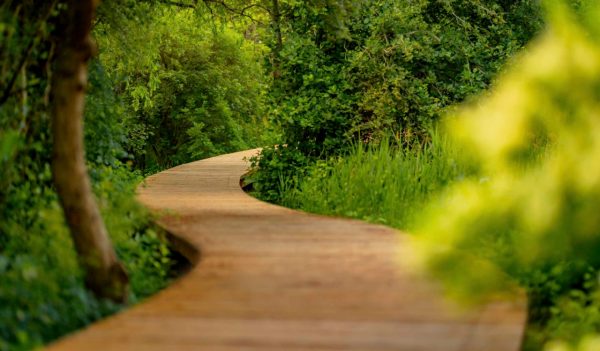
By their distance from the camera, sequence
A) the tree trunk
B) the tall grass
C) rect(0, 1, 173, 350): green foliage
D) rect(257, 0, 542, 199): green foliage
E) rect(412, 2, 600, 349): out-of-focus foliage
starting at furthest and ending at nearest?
rect(257, 0, 542, 199): green foliage < the tall grass < the tree trunk < rect(0, 1, 173, 350): green foliage < rect(412, 2, 600, 349): out-of-focus foliage

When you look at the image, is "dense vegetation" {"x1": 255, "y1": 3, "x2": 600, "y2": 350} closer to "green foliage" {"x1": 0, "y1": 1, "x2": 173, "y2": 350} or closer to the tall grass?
"green foliage" {"x1": 0, "y1": 1, "x2": 173, "y2": 350}

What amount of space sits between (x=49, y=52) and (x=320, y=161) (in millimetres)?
5761

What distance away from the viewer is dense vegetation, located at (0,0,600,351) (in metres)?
2.12

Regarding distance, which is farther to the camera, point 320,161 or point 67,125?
point 320,161

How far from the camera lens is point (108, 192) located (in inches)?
285

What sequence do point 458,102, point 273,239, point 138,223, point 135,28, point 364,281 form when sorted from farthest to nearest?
point 458,102
point 135,28
point 138,223
point 273,239
point 364,281

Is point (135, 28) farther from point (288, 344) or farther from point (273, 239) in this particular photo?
point (288, 344)

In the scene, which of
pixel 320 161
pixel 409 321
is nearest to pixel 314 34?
pixel 320 161

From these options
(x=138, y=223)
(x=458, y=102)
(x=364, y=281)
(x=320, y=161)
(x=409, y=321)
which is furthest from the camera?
(x=458, y=102)

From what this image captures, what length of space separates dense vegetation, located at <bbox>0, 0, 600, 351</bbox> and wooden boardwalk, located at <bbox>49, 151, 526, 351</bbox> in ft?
1.12

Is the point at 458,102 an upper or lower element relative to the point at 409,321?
upper

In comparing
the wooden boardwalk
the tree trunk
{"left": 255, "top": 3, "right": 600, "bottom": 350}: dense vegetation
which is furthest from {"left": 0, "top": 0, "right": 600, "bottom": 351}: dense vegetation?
the wooden boardwalk

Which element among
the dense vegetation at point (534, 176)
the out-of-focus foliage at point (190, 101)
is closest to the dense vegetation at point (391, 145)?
the dense vegetation at point (534, 176)

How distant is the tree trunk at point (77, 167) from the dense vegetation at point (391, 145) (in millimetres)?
149
